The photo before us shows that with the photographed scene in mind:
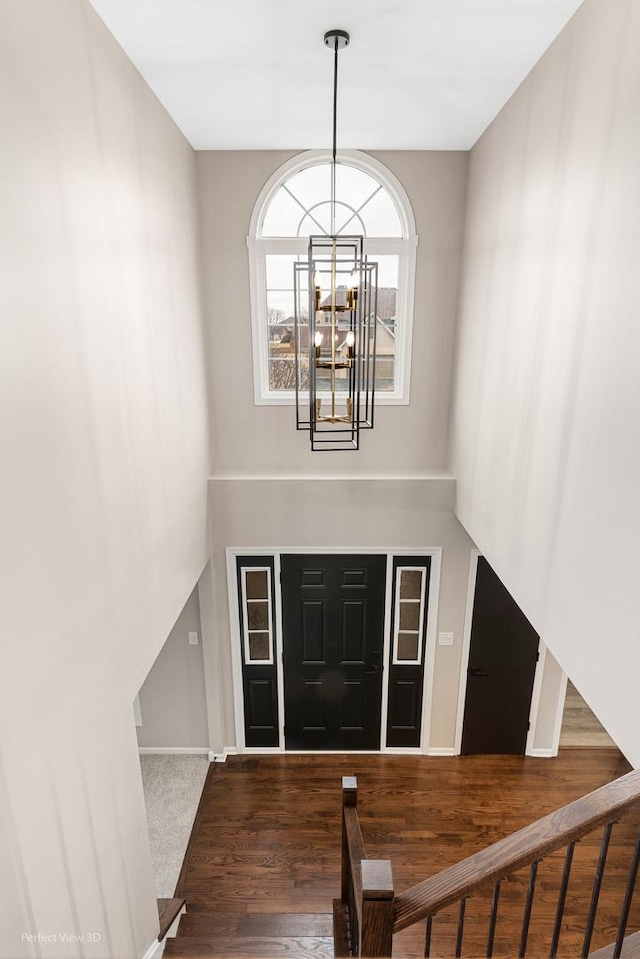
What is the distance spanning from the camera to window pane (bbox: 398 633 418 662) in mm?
4895

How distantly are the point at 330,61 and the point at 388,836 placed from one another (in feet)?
16.8

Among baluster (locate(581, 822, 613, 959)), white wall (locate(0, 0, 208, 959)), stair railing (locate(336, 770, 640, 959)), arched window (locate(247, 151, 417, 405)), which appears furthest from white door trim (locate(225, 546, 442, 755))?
baluster (locate(581, 822, 613, 959))

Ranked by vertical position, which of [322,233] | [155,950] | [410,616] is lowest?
[155,950]

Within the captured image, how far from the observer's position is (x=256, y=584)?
4793mm

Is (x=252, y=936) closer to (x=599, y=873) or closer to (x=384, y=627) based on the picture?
(x=384, y=627)

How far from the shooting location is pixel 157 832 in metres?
4.22

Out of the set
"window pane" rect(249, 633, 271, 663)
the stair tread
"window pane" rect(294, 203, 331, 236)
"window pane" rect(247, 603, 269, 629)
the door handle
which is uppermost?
"window pane" rect(294, 203, 331, 236)

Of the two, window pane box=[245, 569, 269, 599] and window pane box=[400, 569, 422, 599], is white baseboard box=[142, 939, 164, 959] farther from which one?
window pane box=[400, 569, 422, 599]

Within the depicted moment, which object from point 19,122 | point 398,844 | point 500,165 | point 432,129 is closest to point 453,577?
point 398,844

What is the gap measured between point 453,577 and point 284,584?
1.48 m

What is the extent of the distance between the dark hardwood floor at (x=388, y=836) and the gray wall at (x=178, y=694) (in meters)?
0.46

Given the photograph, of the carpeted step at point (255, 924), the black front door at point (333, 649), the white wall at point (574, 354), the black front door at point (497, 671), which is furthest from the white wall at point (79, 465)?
the black front door at point (497, 671)

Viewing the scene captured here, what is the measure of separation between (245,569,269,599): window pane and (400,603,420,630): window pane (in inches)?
48.6

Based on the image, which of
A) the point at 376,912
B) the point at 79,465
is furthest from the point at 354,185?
the point at 376,912
